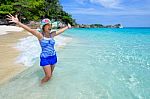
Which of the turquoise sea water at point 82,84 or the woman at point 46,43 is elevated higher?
the woman at point 46,43

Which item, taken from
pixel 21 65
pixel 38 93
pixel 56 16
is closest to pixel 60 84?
pixel 38 93

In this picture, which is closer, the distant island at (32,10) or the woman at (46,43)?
the woman at (46,43)

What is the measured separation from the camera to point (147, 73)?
7.89 m

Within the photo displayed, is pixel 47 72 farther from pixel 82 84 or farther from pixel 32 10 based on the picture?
pixel 32 10

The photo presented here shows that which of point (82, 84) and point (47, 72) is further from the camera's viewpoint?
point (82, 84)

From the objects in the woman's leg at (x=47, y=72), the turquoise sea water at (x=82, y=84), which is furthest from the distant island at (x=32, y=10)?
the woman's leg at (x=47, y=72)

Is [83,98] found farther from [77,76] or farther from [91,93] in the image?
[77,76]

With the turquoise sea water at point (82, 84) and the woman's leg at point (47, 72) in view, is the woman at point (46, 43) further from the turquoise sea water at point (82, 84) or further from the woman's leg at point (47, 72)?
the turquoise sea water at point (82, 84)

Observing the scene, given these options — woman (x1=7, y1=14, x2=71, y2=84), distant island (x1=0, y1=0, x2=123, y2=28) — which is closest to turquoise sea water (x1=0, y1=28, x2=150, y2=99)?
woman (x1=7, y1=14, x2=71, y2=84)

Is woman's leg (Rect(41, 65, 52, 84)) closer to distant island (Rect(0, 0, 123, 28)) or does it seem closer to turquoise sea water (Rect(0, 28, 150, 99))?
turquoise sea water (Rect(0, 28, 150, 99))

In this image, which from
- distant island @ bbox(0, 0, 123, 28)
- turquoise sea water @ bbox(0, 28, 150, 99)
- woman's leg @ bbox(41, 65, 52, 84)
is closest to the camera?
turquoise sea water @ bbox(0, 28, 150, 99)

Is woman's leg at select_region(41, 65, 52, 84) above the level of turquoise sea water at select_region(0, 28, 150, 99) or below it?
above

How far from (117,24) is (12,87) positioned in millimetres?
137375

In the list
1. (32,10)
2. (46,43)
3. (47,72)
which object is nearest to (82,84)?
(47,72)
